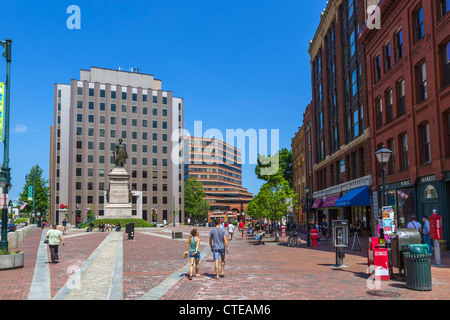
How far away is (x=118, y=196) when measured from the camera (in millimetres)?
54625

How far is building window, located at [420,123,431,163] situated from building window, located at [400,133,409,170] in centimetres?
215

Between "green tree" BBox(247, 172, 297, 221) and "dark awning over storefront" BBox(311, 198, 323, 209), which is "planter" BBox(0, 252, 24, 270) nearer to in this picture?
"green tree" BBox(247, 172, 297, 221)

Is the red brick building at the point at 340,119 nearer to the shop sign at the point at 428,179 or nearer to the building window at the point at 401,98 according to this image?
the building window at the point at 401,98

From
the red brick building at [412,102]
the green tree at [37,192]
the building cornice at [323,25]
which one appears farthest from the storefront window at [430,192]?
the green tree at [37,192]

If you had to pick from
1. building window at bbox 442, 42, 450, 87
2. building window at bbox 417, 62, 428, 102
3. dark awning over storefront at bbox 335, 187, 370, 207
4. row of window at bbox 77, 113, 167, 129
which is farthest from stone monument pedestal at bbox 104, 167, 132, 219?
row of window at bbox 77, 113, 167, 129

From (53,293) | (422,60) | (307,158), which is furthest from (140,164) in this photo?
(53,293)

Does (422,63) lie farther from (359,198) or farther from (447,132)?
(359,198)

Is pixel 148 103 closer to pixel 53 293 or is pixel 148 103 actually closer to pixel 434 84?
pixel 434 84

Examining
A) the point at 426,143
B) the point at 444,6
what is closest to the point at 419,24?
the point at 444,6

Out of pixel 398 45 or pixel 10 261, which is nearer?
pixel 10 261

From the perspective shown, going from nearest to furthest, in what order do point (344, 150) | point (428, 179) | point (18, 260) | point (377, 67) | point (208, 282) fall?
point (208, 282)
point (18, 260)
point (428, 179)
point (377, 67)
point (344, 150)

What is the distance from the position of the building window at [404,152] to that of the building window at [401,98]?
1611 millimetres

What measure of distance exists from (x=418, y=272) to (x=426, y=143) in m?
15.1

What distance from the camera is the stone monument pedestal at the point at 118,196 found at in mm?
53719
